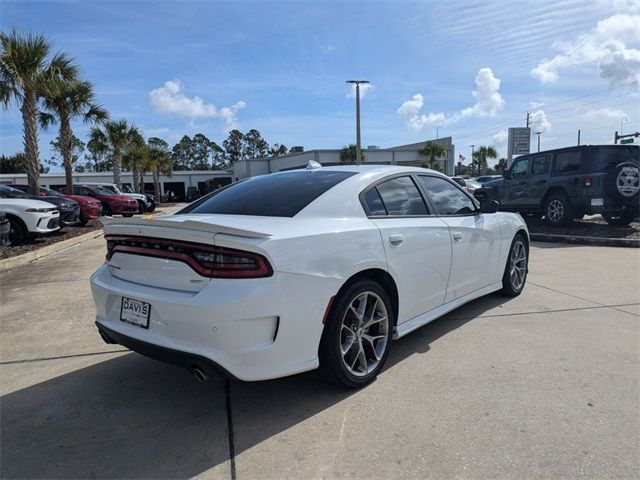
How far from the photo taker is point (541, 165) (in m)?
11.6

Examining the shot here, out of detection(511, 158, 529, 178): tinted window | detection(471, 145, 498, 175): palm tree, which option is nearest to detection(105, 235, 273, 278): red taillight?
detection(511, 158, 529, 178): tinted window

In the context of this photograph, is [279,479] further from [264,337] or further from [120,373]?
[120,373]

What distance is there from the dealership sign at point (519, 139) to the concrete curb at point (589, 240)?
2607 cm

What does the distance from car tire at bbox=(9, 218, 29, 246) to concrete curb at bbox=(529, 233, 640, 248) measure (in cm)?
1131

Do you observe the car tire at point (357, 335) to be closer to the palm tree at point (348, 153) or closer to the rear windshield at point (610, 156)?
the rear windshield at point (610, 156)

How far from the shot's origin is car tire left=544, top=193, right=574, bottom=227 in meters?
10.9

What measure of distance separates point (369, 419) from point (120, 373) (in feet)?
6.53

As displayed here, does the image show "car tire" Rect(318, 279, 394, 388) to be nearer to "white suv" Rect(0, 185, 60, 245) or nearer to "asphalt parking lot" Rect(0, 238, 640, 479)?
"asphalt parking lot" Rect(0, 238, 640, 479)

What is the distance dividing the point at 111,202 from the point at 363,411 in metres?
19.5

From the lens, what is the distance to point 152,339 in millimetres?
2809

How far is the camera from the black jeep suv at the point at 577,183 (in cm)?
984

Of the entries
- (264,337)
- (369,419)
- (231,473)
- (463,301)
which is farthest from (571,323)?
(231,473)

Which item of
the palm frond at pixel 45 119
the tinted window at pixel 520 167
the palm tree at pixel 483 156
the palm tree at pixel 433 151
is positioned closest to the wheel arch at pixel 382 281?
the tinted window at pixel 520 167

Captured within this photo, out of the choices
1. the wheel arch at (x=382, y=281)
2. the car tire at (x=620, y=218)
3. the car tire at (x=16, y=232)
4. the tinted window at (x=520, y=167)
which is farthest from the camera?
the tinted window at (x=520, y=167)
